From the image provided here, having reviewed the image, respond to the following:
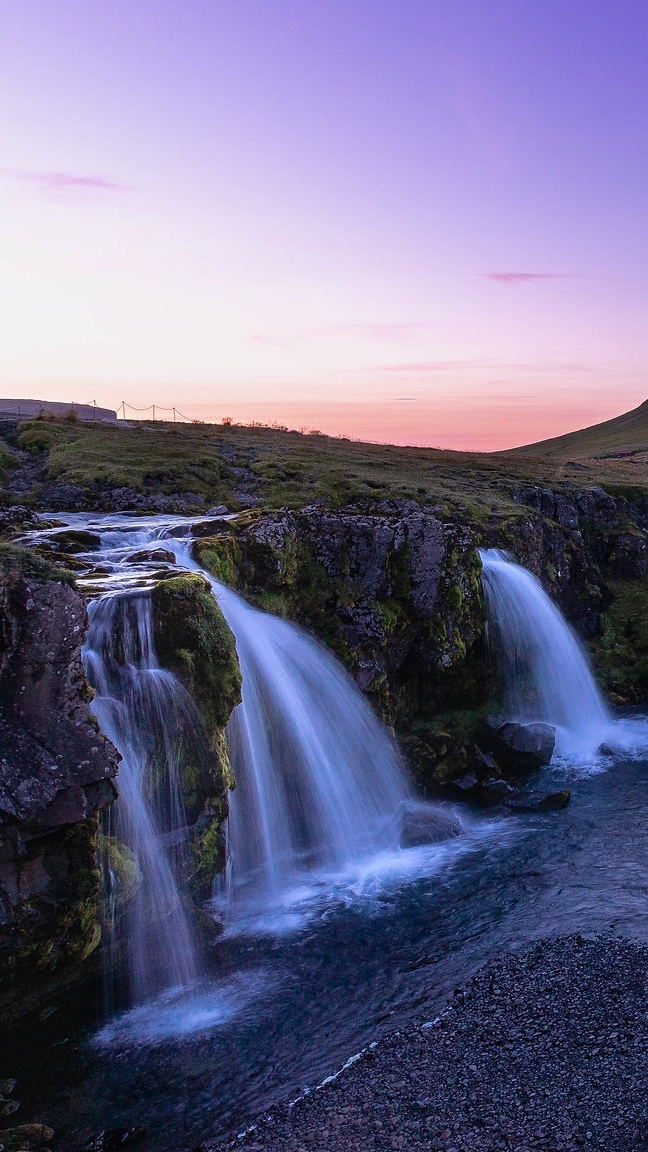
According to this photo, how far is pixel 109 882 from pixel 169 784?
2390 mm

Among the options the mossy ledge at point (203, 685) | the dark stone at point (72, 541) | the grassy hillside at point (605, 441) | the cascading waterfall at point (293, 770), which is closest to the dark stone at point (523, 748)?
the cascading waterfall at point (293, 770)

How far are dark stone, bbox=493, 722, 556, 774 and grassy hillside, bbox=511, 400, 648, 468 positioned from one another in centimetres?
8417

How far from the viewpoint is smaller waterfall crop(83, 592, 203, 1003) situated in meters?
14.8

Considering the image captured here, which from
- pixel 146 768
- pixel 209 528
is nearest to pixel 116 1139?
pixel 146 768

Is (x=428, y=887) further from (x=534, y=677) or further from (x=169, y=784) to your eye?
(x=534, y=677)

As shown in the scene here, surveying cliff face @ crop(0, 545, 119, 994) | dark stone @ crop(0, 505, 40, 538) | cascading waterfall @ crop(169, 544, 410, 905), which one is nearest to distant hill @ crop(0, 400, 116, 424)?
dark stone @ crop(0, 505, 40, 538)

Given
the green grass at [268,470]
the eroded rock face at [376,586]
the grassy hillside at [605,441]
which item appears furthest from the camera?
the grassy hillside at [605,441]

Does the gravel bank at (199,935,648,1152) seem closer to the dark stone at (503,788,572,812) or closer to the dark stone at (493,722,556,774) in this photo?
the dark stone at (503,788,572,812)

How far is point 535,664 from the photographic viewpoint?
3119 cm

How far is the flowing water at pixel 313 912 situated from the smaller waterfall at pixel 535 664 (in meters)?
3.70

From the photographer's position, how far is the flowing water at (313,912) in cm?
1194

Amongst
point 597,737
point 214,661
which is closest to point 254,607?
point 214,661

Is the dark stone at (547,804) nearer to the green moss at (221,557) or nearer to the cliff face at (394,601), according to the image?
the cliff face at (394,601)

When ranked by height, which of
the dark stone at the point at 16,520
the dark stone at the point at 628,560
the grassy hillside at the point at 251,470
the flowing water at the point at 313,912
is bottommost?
the flowing water at the point at 313,912
